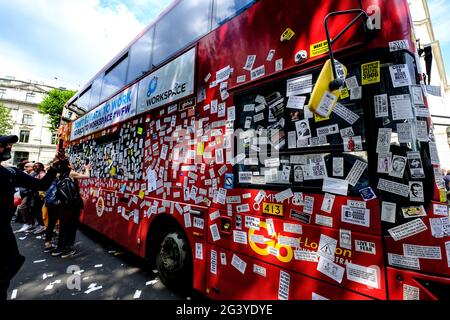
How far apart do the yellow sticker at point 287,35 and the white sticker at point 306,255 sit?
182cm

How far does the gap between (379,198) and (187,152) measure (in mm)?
2182

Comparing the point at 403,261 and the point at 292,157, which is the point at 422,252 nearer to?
the point at 403,261

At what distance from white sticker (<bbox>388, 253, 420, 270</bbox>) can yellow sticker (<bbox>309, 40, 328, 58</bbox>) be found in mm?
1505

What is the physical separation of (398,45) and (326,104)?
0.63 meters

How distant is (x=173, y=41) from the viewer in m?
3.67

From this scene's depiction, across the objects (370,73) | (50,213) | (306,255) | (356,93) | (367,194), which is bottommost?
(50,213)

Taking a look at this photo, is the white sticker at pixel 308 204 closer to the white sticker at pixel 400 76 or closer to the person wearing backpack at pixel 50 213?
the white sticker at pixel 400 76

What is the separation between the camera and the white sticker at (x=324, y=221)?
1.71 metres

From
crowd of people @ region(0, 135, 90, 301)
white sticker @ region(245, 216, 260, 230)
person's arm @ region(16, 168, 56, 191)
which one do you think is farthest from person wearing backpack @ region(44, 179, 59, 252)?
white sticker @ region(245, 216, 260, 230)

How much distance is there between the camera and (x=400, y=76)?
1539mm

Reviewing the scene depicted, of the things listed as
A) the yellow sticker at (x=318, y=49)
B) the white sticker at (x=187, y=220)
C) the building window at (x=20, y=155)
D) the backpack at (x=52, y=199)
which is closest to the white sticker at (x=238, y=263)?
the white sticker at (x=187, y=220)

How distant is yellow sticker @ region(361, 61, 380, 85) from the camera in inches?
63.2

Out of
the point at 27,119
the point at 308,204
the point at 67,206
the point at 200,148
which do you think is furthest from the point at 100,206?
the point at 27,119
